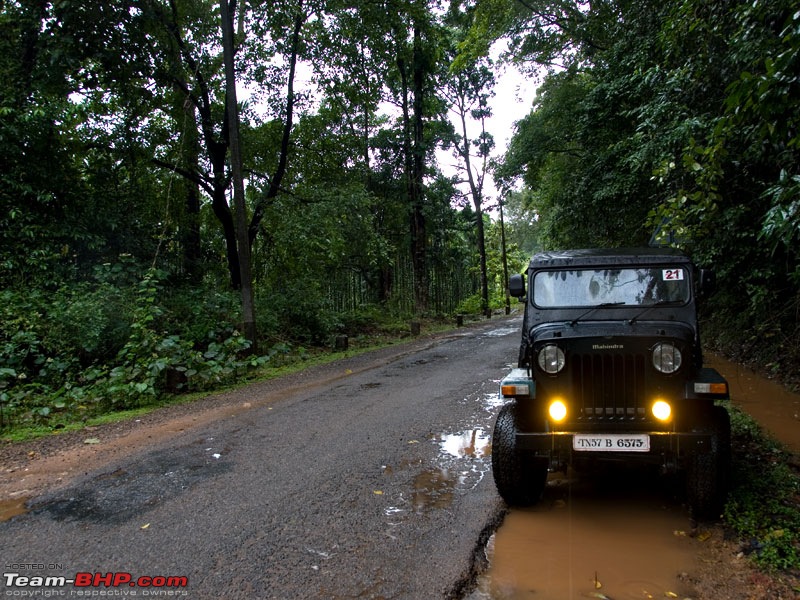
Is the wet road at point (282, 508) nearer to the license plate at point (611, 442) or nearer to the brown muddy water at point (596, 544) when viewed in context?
the brown muddy water at point (596, 544)

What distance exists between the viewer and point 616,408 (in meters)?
3.86

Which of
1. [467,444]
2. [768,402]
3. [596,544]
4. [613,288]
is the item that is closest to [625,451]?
[596,544]

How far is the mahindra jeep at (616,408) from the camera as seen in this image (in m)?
3.68

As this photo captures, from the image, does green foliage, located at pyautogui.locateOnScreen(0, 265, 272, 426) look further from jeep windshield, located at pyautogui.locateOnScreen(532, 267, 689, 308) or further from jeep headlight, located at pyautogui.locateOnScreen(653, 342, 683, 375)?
jeep headlight, located at pyautogui.locateOnScreen(653, 342, 683, 375)

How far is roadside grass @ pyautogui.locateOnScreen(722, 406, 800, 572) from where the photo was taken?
321 cm

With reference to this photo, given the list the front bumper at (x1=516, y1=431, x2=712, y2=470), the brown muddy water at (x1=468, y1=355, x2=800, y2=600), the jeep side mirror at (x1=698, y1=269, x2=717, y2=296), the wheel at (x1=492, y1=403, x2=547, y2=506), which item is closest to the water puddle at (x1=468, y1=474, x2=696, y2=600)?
the brown muddy water at (x1=468, y1=355, x2=800, y2=600)

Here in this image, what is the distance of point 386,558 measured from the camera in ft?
10.8

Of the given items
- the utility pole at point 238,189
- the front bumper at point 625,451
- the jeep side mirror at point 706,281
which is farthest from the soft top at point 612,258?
the utility pole at point 238,189

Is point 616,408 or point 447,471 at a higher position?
point 616,408

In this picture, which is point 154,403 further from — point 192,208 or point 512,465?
point 192,208

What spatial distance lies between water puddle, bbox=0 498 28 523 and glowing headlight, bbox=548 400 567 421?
4427mm

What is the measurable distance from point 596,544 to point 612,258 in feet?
8.53

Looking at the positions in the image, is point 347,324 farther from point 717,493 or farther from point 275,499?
point 717,493

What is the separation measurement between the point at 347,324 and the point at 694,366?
15.5 meters
